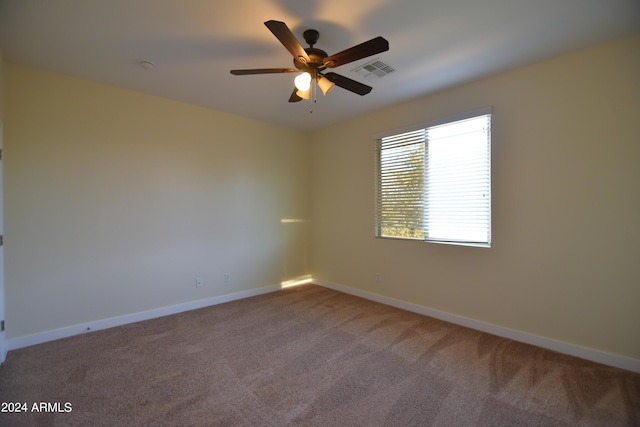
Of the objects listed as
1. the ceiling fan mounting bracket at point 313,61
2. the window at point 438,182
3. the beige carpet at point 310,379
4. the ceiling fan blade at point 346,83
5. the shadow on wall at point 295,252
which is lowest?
the beige carpet at point 310,379

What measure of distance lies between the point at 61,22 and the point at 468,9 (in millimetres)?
3023

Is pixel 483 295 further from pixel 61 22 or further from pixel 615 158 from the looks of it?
pixel 61 22

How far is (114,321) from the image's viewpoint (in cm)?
320

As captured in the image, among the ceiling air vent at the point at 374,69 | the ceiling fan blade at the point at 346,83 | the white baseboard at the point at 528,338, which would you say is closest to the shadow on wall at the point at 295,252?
the white baseboard at the point at 528,338

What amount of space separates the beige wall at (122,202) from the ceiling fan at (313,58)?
2002mm

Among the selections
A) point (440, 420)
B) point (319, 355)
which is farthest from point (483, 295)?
point (319, 355)

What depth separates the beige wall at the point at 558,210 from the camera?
2299 millimetres

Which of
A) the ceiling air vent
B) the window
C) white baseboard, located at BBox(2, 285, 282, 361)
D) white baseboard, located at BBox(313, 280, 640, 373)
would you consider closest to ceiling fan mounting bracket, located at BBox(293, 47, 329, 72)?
the ceiling air vent

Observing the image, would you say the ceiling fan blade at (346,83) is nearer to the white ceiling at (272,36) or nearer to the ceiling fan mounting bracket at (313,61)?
the ceiling fan mounting bracket at (313,61)

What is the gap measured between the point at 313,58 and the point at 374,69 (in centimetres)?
95

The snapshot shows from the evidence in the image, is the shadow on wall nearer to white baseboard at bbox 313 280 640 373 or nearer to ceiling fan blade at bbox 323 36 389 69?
white baseboard at bbox 313 280 640 373

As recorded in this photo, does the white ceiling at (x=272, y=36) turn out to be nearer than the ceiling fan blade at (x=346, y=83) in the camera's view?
Yes

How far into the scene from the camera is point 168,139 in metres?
3.59

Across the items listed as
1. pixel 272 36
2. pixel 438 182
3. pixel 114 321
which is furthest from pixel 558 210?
pixel 114 321
